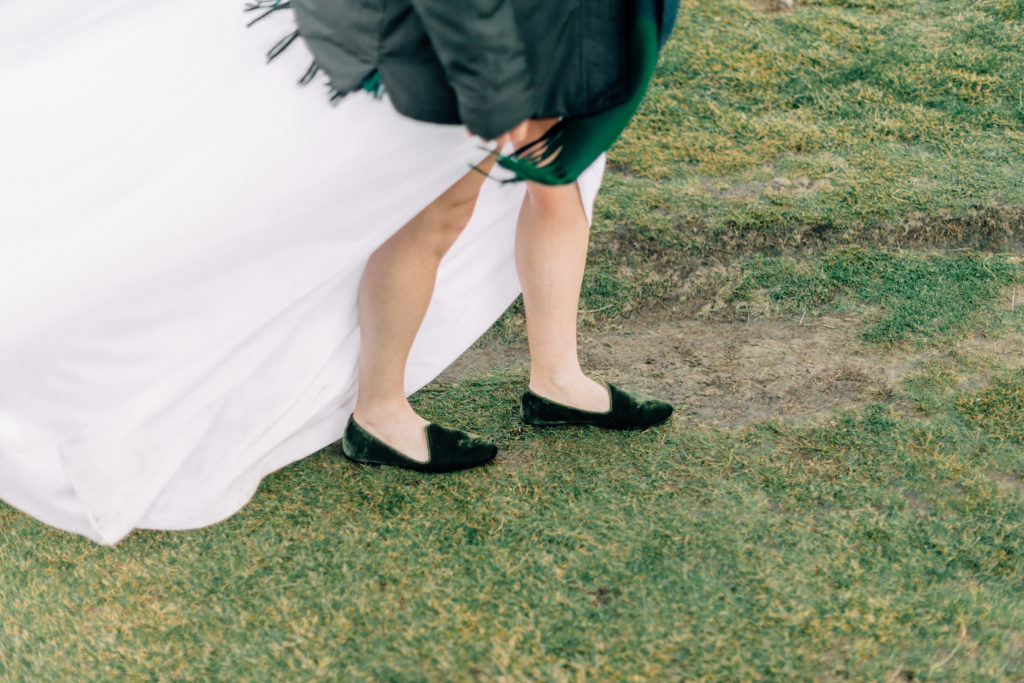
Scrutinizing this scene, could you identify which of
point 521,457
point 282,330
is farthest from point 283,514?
point 521,457

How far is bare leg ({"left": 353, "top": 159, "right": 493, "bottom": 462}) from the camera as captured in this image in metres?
1.89

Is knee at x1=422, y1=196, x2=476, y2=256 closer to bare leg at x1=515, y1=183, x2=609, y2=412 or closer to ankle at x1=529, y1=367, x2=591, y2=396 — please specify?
bare leg at x1=515, y1=183, x2=609, y2=412

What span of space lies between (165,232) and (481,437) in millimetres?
919

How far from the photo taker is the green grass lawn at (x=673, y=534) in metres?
1.65

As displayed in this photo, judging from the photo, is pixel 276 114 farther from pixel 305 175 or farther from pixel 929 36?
pixel 929 36

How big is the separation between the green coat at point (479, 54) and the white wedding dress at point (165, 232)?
6.2 inches

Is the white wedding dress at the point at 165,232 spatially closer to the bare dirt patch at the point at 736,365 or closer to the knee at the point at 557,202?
the knee at the point at 557,202

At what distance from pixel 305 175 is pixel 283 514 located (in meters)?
0.78

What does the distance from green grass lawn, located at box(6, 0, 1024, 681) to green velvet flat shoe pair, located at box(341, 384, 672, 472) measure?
0.04 m

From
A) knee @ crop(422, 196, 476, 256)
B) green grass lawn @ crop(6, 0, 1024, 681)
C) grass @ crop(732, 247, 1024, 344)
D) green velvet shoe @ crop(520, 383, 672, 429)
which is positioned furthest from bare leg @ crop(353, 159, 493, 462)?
grass @ crop(732, 247, 1024, 344)

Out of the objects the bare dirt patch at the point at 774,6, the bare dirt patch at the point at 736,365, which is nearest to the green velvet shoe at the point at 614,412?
the bare dirt patch at the point at 736,365

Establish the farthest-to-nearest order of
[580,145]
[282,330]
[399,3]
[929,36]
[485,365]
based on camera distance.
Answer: [929,36], [485,365], [282,330], [580,145], [399,3]

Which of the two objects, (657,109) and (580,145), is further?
(657,109)

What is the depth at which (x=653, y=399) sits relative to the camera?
227cm
